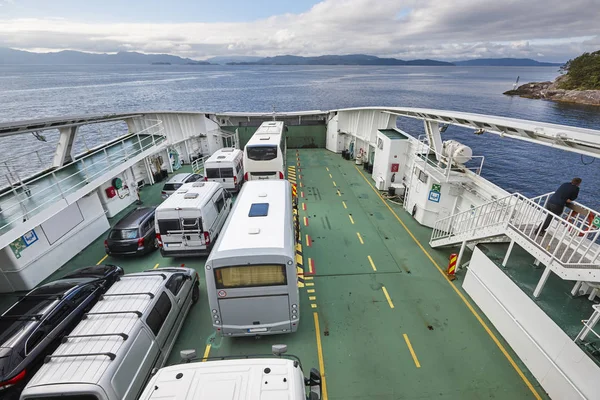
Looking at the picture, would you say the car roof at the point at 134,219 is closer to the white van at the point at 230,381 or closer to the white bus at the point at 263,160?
the white bus at the point at 263,160

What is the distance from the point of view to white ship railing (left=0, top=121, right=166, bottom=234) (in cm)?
863

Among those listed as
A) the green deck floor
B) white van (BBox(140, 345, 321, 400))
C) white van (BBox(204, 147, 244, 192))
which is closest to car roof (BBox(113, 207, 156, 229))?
the green deck floor

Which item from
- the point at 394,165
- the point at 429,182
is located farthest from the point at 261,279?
the point at 394,165

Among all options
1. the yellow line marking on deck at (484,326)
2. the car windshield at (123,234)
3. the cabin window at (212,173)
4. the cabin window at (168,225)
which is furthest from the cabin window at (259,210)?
the cabin window at (212,173)

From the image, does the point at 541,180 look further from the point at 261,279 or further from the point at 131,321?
the point at 131,321

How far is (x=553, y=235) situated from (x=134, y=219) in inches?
542

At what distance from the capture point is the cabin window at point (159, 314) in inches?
248

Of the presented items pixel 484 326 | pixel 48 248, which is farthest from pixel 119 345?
pixel 484 326

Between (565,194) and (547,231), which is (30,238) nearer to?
(547,231)

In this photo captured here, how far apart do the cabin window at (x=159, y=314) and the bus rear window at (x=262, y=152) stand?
832 centimetres

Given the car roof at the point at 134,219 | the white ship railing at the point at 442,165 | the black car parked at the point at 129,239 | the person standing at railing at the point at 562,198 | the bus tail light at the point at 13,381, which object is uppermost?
the person standing at railing at the point at 562,198

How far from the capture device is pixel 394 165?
1605cm

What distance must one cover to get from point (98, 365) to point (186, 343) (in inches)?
113

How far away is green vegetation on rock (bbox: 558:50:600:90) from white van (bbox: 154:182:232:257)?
9439cm
